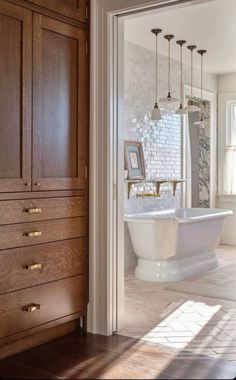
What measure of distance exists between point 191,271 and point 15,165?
3109 mm

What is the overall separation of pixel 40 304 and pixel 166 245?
2.30 m

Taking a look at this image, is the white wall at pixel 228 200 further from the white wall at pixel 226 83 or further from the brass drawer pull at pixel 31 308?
the brass drawer pull at pixel 31 308

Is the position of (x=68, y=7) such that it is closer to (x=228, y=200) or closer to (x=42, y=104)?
(x=42, y=104)

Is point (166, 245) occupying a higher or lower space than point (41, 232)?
lower

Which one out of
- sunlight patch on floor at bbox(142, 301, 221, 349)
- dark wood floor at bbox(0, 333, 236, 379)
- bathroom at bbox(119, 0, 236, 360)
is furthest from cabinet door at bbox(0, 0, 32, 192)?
sunlight patch on floor at bbox(142, 301, 221, 349)

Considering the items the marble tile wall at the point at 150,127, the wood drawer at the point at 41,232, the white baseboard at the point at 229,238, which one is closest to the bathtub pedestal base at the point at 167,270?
the marble tile wall at the point at 150,127

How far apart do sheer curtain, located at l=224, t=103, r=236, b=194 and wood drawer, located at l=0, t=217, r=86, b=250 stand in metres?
4.83

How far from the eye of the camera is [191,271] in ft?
17.4

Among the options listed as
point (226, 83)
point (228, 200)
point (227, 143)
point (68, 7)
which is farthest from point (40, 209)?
point (226, 83)

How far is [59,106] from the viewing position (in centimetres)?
305

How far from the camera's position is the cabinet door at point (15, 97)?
8.73 ft

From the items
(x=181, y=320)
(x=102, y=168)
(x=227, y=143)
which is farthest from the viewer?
(x=227, y=143)

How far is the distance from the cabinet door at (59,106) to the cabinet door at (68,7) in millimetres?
80

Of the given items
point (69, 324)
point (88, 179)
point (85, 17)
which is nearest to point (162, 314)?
point (69, 324)
